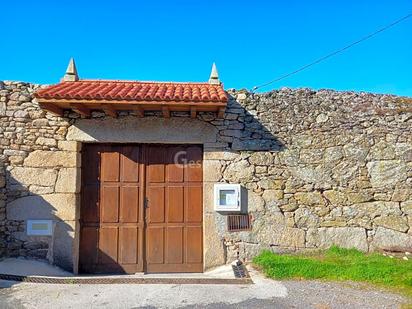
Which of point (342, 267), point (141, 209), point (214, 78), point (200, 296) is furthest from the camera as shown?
point (214, 78)

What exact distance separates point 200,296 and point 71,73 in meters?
4.66

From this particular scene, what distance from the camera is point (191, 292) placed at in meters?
4.63

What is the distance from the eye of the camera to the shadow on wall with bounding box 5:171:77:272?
5750mm

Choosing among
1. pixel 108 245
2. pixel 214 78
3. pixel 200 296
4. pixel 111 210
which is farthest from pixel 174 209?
pixel 214 78

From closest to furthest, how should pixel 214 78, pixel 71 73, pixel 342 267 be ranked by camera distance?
pixel 342 267
pixel 71 73
pixel 214 78

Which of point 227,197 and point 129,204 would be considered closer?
point 227,197

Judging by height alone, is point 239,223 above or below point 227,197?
below

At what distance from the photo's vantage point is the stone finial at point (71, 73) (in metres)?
6.68

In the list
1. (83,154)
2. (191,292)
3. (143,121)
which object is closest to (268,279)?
(191,292)

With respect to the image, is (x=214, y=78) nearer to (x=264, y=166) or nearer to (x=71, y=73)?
(x=264, y=166)

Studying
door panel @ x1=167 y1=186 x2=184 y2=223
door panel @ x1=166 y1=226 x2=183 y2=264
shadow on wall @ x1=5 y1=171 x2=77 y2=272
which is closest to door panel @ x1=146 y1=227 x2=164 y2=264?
door panel @ x1=166 y1=226 x2=183 y2=264

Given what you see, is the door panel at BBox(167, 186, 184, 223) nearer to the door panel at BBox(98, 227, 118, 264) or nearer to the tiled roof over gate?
the door panel at BBox(98, 227, 118, 264)

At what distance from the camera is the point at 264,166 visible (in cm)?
607

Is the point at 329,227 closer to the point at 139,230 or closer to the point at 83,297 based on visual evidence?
the point at 139,230
